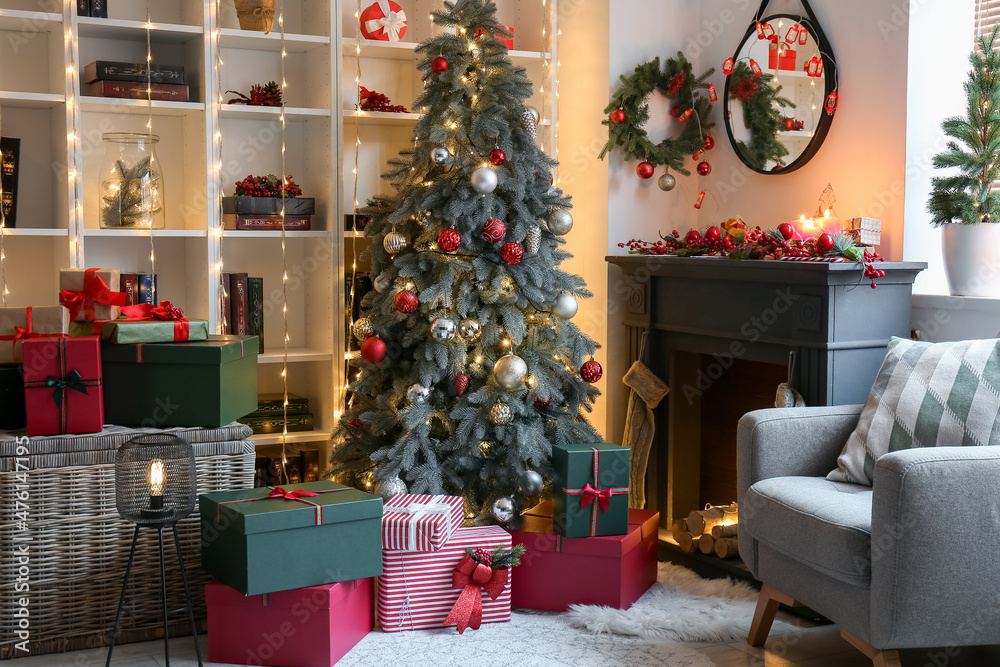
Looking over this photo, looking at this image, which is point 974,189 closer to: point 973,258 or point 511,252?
point 973,258

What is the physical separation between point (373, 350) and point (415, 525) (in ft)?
2.06

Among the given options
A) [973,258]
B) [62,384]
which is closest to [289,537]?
[62,384]

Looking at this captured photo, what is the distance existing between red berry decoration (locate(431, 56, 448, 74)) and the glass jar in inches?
39.8

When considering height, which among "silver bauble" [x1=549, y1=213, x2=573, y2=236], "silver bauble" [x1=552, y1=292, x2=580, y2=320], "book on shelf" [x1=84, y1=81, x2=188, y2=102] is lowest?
"silver bauble" [x1=552, y1=292, x2=580, y2=320]

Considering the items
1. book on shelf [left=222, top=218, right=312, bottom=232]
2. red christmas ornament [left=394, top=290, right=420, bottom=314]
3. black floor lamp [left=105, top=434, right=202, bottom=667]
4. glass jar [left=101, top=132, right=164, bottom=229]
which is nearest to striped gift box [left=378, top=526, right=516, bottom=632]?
black floor lamp [left=105, top=434, right=202, bottom=667]

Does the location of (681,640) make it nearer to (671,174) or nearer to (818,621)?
(818,621)

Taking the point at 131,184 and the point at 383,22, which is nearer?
the point at 131,184

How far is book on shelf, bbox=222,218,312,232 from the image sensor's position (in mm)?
3342

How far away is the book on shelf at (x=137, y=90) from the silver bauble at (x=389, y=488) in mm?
1526

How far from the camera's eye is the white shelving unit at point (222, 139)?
3.18 metres

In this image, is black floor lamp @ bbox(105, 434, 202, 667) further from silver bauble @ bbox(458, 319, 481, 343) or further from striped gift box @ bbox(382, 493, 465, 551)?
silver bauble @ bbox(458, 319, 481, 343)

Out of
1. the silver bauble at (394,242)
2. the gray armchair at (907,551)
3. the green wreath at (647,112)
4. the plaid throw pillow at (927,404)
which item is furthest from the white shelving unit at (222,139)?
the gray armchair at (907,551)

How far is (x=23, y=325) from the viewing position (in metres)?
2.49

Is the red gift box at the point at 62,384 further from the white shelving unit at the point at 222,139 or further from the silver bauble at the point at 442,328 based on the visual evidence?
the silver bauble at the point at 442,328
